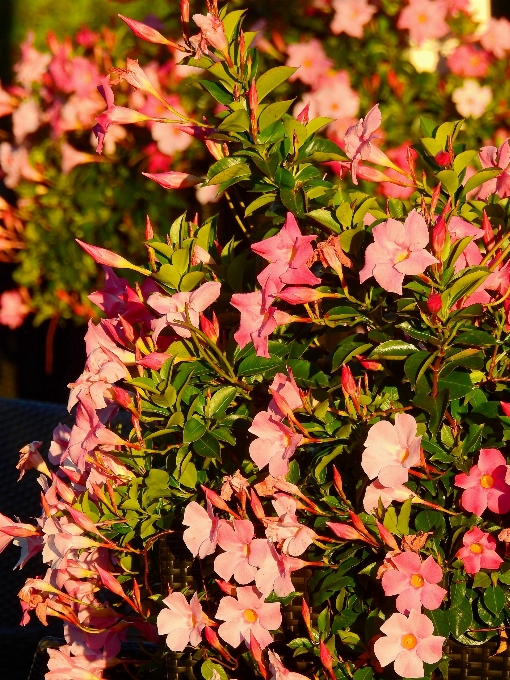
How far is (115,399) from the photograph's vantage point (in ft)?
4.13

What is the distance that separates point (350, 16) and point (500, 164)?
80.5 inches

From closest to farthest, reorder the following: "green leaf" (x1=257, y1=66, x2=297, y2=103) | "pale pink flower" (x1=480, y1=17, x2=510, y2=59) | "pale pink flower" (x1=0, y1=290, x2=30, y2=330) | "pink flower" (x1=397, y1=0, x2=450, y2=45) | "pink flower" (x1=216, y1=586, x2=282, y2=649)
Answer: "pink flower" (x1=216, y1=586, x2=282, y2=649) → "green leaf" (x1=257, y1=66, x2=297, y2=103) → "pink flower" (x1=397, y1=0, x2=450, y2=45) → "pale pink flower" (x1=480, y1=17, x2=510, y2=59) → "pale pink flower" (x1=0, y1=290, x2=30, y2=330)

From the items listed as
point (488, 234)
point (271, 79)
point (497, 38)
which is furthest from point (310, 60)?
point (488, 234)

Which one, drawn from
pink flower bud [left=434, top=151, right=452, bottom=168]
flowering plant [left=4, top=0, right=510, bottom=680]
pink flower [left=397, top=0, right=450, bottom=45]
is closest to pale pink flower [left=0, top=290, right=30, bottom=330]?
pink flower [left=397, top=0, right=450, bottom=45]

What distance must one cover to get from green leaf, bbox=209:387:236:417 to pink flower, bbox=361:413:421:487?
0.21 metres

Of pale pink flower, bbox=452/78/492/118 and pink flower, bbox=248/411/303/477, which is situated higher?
pink flower, bbox=248/411/303/477

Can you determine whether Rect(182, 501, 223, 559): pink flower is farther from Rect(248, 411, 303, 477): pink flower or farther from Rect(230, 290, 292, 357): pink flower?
Rect(230, 290, 292, 357): pink flower

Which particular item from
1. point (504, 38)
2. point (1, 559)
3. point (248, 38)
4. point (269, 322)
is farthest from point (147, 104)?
point (269, 322)

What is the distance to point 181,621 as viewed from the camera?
1.26 metres

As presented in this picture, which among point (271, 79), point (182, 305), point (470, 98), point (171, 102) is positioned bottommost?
point (171, 102)

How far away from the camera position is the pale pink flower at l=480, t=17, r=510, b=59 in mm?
3318

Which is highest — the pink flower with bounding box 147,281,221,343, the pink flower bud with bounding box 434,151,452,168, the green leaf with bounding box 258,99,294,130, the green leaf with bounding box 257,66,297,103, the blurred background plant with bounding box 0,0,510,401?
the green leaf with bounding box 257,66,297,103

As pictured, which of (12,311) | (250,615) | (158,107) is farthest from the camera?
(12,311)

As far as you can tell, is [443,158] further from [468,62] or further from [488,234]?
[468,62]
